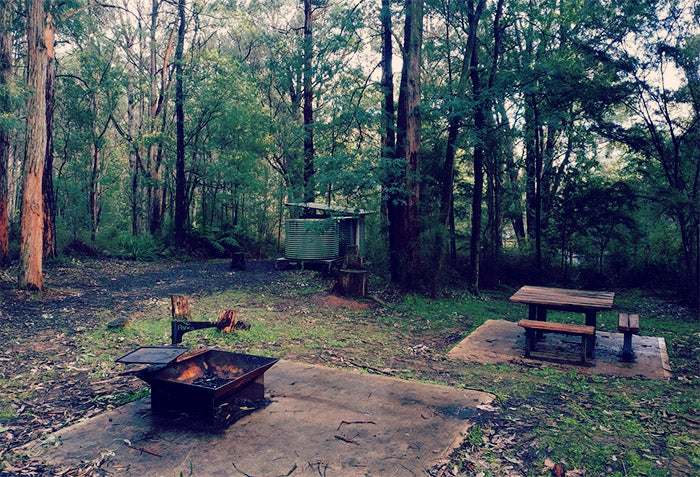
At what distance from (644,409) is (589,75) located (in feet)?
36.7

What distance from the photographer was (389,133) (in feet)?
→ 47.9

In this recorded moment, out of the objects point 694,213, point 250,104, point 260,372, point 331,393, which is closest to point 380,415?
point 331,393

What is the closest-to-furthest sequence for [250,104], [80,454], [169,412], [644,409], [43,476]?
[43,476] < [80,454] < [169,412] < [644,409] < [250,104]

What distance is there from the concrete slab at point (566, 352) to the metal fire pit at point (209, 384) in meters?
3.42

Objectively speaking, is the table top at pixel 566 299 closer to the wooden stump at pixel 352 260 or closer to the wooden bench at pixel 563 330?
the wooden bench at pixel 563 330

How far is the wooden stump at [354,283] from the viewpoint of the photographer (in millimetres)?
11938

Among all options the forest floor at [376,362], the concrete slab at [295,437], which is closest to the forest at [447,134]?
the forest floor at [376,362]

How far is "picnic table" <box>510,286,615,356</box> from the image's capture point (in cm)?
711

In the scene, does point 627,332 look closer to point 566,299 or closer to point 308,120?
point 566,299

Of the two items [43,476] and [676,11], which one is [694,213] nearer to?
[676,11]

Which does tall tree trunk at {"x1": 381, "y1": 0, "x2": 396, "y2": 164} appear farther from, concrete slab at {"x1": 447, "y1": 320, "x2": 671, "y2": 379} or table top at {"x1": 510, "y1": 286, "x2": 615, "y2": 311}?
concrete slab at {"x1": 447, "y1": 320, "x2": 671, "y2": 379}

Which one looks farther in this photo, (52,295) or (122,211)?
(122,211)

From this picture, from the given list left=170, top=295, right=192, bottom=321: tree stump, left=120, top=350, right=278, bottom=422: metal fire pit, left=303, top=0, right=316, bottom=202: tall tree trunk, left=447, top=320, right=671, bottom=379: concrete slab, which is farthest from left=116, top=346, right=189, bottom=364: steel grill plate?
left=303, top=0, right=316, bottom=202: tall tree trunk

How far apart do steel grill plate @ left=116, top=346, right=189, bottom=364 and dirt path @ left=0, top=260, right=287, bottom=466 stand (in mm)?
790
